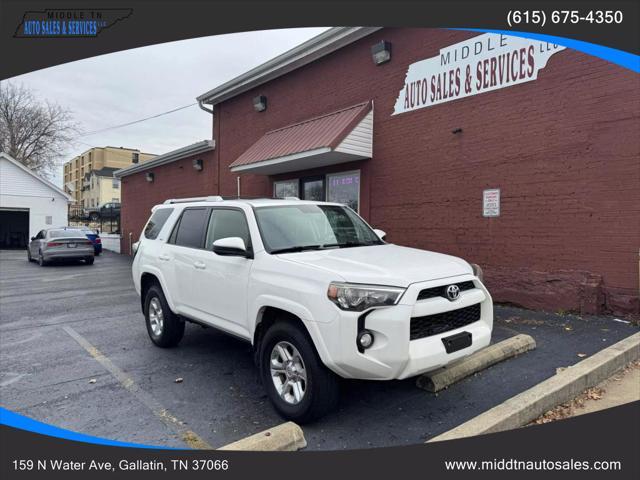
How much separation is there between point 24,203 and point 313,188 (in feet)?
87.5

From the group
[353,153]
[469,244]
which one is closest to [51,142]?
[353,153]

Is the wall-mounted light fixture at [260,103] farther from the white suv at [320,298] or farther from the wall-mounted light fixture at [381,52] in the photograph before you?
the white suv at [320,298]

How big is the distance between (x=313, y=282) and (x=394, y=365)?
0.87m

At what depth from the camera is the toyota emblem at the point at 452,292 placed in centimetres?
350

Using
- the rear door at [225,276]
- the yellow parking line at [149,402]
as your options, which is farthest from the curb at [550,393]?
the rear door at [225,276]

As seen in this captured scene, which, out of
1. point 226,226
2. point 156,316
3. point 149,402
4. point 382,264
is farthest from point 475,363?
point 156,316

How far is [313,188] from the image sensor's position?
11.2 m

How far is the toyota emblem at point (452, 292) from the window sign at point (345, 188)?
261 inches

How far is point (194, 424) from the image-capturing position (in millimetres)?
3656

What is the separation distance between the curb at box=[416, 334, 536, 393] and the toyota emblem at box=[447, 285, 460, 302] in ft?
3.46

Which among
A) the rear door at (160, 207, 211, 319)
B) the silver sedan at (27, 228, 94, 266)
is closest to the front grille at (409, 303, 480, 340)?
the rear door at (160, 207, 211, 319)

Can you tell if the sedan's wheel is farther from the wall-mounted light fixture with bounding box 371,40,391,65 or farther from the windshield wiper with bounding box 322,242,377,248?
the wall-mounted light fixture with bounding box 371,40,391,65

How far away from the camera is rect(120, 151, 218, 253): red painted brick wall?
15.8 metres

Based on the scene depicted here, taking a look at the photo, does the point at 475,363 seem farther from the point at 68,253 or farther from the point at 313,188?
the point at 68,253
